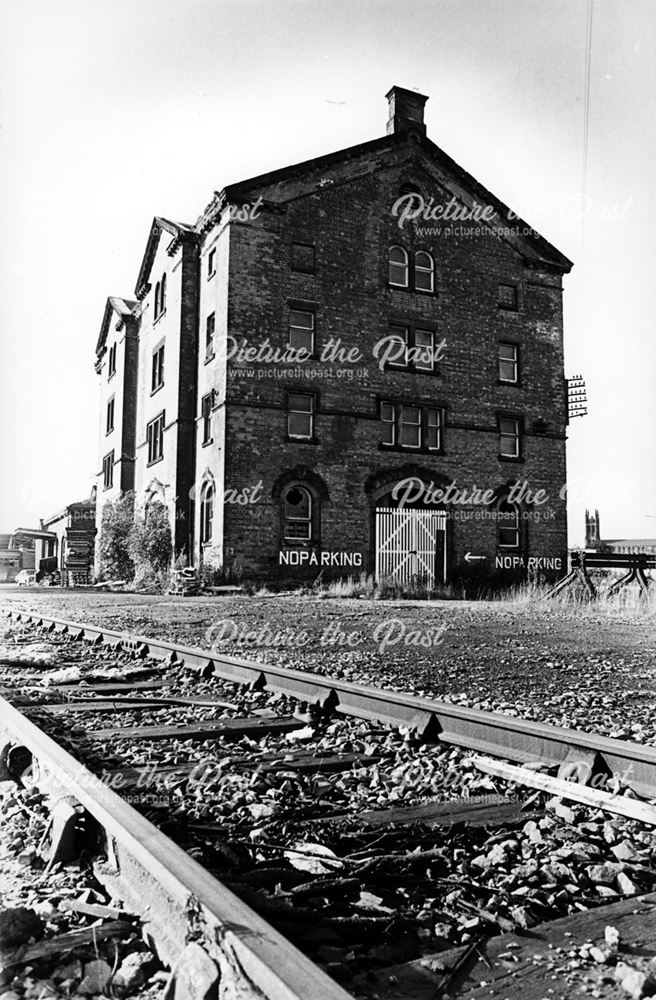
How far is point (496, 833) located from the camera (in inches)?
120

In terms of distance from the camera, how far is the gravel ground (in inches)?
231

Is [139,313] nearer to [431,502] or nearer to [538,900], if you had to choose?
[431,502]

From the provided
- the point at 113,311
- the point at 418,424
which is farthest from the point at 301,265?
the point at 113,311

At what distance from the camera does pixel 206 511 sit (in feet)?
75.0

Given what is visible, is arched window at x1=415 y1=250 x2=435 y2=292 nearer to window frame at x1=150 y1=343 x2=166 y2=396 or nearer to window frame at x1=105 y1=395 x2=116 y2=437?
window frame at x1=150 y1=343 x2=166 y2=396

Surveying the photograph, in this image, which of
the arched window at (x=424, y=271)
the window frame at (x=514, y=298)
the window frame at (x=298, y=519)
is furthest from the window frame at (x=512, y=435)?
the window frame at (x=298, y=519)

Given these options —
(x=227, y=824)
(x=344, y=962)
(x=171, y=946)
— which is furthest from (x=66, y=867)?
(x=344, y=962)

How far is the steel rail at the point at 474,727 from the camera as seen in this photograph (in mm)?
3633

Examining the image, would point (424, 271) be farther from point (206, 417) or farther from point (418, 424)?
point (206, 417)

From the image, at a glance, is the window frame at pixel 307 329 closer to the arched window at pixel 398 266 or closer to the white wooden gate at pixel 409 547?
the arched window at pixel 398 266

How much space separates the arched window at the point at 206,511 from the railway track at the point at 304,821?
16.6 m

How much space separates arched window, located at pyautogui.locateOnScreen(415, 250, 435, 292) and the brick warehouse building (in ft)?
0.21

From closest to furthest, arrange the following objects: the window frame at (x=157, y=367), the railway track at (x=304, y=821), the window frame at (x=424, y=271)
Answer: the railway track at (x=304, y=821) < the window frame at (x=424, y=271) < the window frame at (x=157, y=367)

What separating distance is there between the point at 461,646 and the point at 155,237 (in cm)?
2344
